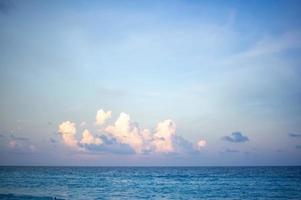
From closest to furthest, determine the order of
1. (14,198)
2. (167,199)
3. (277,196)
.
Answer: (14,198), (167,199), (277,196)

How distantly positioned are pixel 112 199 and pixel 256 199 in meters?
18.3

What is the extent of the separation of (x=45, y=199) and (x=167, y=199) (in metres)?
14.6

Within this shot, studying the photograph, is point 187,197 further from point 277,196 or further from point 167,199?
point 277,196

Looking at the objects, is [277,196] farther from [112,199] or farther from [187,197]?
[112,199]

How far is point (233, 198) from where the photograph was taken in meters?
41.9

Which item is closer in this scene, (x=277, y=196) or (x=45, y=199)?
(x=45, y=199)

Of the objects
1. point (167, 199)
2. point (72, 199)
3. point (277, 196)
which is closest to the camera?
point (72, 199)

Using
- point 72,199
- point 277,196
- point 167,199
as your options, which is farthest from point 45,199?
point 277,196

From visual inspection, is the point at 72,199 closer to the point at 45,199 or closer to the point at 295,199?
the point at 45,199

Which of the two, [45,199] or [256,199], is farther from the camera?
[256,199]

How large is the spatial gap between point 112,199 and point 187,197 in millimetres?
10296

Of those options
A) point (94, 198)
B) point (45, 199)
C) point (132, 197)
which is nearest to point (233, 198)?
point (132, 197)

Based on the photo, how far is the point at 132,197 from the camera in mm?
42688

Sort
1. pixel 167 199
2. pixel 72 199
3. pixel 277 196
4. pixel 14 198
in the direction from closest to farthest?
pixel 14 198
pixel 72 199
pixel 167 199
pixel 277 196
